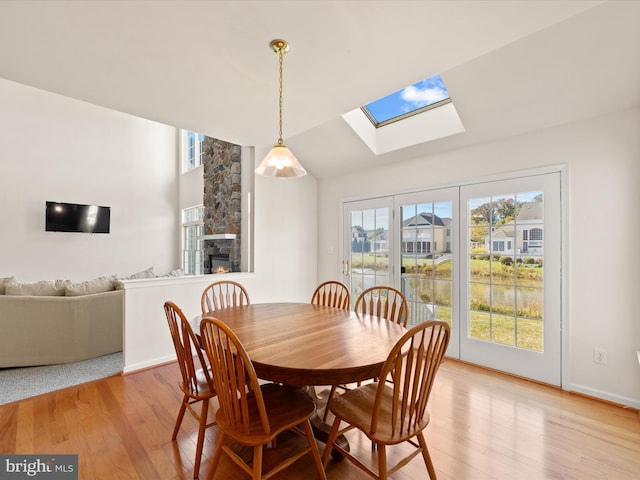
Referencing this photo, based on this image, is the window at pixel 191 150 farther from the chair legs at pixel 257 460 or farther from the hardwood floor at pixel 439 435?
the chair legs at pixel 257 460

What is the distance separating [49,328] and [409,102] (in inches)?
174

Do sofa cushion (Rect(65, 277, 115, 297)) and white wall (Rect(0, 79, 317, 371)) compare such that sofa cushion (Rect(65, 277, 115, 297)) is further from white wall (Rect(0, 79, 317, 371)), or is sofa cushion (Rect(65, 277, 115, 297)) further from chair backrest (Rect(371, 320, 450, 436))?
Result: chair backrest (Rect(371, 320, 450, 436))

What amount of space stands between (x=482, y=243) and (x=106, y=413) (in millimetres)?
3562

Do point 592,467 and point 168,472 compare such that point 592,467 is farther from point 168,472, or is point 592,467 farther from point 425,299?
point 168,472

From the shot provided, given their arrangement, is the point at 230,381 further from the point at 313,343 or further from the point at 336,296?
the point at 336,296

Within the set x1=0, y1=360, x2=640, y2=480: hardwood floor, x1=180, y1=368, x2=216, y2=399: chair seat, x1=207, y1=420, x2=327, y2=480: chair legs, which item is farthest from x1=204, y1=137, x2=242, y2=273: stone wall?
x1=207, y1=420, x2=327, y2=480: chair legs

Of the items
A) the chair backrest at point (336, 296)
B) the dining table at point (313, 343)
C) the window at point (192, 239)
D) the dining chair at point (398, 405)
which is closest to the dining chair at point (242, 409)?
the dining table at point (313, 343)

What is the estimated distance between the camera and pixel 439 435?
78.0 inches

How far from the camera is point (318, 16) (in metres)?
1.66

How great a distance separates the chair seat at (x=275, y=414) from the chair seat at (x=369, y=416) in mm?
164

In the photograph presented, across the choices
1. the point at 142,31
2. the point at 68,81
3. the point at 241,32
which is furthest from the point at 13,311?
the point at 241,32

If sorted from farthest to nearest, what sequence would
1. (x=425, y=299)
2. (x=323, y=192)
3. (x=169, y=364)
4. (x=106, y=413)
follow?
(x=323, y=192), (x=425, y=299), (x=169, y=364), (x=106, y=413)
